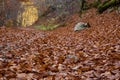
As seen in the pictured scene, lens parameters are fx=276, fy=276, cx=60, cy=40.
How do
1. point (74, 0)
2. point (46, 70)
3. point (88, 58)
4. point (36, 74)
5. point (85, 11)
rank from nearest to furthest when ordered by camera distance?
1. point (36, 74)
2. point (46, 70)
3. point (88, 58)
4. point (85, 11)
5. point (74, 0)

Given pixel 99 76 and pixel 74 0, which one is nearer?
pixel 99 76

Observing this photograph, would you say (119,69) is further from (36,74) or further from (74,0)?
(74,0)

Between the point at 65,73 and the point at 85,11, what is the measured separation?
73.7ft

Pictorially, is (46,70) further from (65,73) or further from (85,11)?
(85,11)

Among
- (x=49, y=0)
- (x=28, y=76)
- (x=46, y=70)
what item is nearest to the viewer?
(x=28, y=76)

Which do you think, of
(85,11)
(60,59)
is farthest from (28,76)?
(85,11)

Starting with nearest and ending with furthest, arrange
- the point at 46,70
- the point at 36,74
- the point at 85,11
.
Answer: the point at 36,74
the point at 46,70
the point at 85,11

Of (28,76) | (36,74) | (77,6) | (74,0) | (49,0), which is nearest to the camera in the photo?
(28,76)

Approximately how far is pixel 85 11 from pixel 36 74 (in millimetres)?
22570

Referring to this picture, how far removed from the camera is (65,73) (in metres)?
4.81

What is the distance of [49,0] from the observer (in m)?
50.2

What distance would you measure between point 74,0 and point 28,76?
3090cm

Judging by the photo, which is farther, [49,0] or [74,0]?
[49,0]

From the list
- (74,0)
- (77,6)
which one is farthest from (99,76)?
(74,0)
